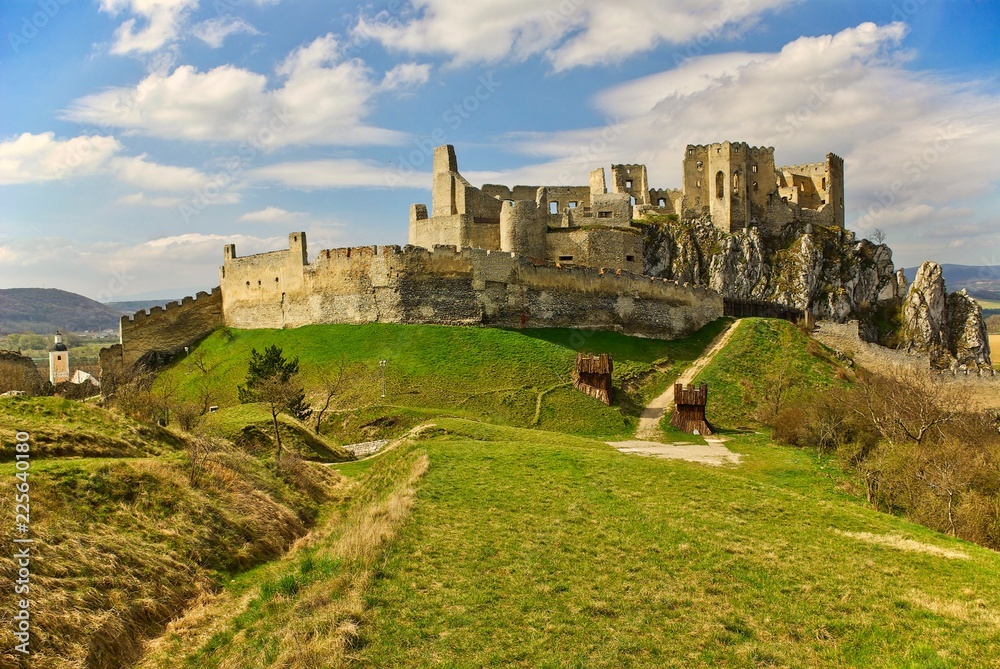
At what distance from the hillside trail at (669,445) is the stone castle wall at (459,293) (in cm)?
515

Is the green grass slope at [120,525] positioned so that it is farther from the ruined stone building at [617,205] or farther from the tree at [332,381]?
the ruined stone building at [617,205]

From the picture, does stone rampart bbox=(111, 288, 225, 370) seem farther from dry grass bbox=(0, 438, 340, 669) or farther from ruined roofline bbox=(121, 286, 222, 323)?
dry grass bbox=(0, 438, 340, 669)

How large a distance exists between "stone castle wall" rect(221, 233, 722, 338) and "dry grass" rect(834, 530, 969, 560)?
25.8m

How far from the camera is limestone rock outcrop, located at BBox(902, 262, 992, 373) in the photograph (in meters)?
62.8

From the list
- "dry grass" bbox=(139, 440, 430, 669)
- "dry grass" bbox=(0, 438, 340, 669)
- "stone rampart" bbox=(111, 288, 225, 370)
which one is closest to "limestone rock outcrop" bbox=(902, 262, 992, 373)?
"stone rampart" bbox=(111, 288, 225, 370)

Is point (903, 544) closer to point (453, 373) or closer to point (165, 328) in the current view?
point (453, 373)

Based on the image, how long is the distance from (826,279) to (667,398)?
38.5 meters

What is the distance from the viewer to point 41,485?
10891 millimetres

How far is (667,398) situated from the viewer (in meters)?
33.4

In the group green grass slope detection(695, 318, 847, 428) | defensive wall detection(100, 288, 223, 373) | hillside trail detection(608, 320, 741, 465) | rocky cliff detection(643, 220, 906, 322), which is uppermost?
rocky cliff detection(643, 220, 906, 322)

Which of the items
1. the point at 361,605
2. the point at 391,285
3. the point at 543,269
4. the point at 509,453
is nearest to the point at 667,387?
the point at 543,269

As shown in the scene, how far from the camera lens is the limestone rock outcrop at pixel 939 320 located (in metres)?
62.8

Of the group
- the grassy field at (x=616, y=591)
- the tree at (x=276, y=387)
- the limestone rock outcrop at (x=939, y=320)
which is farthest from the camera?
the limestone rock outcrop at (x=939, y=320)

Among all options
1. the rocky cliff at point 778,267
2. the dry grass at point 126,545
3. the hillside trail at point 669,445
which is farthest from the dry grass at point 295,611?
the rocky cliff at point 778,267
